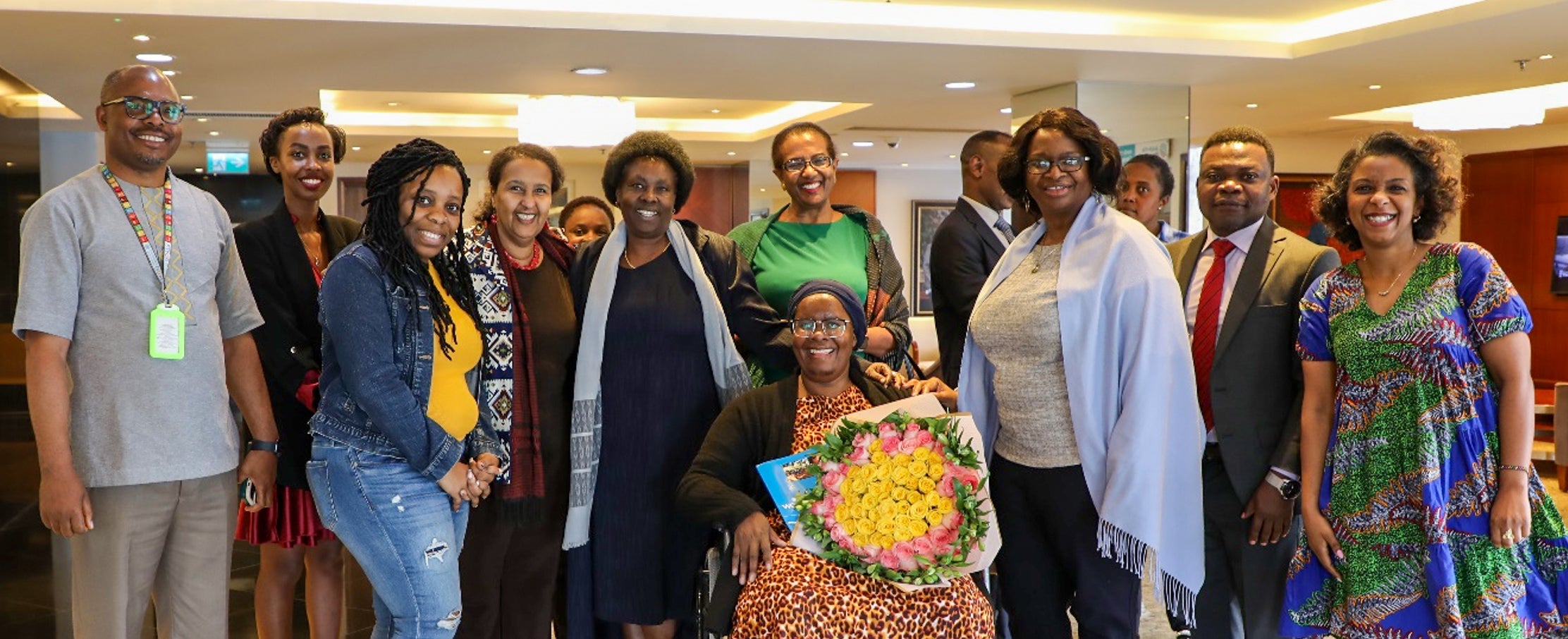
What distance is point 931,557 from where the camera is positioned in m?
2.92

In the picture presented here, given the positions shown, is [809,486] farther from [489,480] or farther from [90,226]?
[90,226]

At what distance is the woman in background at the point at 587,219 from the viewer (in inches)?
186

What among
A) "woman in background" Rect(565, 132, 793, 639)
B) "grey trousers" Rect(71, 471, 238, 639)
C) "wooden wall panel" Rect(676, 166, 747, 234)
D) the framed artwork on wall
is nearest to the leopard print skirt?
"woman in background" Rect(565, 132, 793, 639)

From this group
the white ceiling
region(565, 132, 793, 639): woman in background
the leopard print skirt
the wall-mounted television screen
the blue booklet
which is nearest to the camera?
the leopard print skirt

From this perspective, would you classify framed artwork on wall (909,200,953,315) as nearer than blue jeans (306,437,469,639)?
No

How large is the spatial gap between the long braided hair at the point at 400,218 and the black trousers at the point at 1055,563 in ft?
4.74

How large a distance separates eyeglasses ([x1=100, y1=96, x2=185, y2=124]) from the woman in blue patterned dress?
287 centimetres

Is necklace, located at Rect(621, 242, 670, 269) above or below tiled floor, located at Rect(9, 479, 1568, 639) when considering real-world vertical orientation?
above

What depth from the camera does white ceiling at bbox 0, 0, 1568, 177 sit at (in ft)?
20.0

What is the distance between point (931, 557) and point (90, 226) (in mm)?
2099

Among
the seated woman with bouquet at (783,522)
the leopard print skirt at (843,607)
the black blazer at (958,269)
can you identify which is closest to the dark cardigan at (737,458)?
the seated woman with bouquet at (783,522)

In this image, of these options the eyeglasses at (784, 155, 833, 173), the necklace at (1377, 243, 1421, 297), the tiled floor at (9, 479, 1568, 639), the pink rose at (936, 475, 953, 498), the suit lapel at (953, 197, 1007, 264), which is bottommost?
the tiled floor at (9, 479, 1568, 639)

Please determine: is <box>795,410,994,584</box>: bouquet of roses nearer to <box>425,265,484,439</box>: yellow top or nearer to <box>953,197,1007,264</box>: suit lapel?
<box>425,265,484,439</box>: yellow top

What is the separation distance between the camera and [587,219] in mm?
4789
